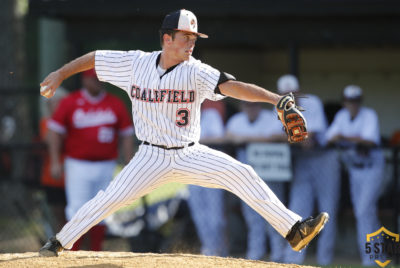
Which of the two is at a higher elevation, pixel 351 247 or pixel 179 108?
pixel 179 108

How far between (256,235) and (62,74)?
3.49 metres

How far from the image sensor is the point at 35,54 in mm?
14188

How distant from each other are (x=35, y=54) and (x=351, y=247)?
7786 millimetres

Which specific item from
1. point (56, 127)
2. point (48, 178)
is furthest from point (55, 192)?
point (56, 127)

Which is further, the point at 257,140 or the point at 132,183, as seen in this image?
the point at 257,140

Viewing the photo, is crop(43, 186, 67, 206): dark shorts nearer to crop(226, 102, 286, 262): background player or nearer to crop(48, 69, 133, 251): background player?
crop(48, 69, 133, 251): background player

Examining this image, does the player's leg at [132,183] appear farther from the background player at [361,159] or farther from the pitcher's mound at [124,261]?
the background player at [361,159]

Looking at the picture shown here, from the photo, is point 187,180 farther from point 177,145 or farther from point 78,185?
point 78,185

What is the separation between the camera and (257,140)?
8.33 metres

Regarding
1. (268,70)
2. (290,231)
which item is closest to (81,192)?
(290,231)

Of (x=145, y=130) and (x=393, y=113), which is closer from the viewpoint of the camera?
A: (x=145, y=130)

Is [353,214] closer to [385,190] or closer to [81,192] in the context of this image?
[385,190]

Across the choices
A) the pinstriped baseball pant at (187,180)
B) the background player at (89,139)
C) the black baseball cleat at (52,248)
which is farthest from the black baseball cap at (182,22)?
the background player at (89,139)

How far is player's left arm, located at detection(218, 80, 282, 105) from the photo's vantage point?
506 cm
